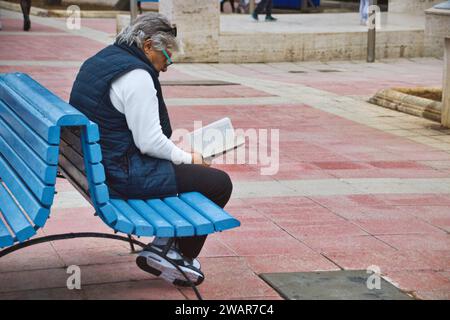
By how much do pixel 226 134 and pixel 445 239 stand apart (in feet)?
5.87

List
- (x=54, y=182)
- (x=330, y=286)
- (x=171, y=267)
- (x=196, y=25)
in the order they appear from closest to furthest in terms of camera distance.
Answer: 1. (x=54, y=182)
2. (x=171, y=267)
3. (x=330, y=286)
4. (x=196, y=25)

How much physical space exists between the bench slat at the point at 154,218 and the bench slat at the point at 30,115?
0.61 meters

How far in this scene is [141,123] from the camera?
484 centimetres

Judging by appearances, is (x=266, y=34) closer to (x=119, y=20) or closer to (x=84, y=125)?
(x=119, y=20)

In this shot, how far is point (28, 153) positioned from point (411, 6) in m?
18.0

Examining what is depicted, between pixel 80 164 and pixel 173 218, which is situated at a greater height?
pixel 80 164

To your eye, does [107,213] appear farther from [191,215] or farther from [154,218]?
[191,215]

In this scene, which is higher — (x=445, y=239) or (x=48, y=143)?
(x=48, y=143)

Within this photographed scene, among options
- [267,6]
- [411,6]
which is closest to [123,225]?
[267,6]

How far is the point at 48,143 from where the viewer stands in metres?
4.38

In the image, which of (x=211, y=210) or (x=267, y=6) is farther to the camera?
(x=267, y=6)

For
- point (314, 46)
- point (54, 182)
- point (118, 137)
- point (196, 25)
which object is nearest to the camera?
point (54, 182)

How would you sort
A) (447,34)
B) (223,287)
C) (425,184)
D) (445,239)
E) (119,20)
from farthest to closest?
(119,20) < (447,34) < (425,184) < (445,239) < (223,287)

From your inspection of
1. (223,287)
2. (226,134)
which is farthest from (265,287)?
(226,134)
